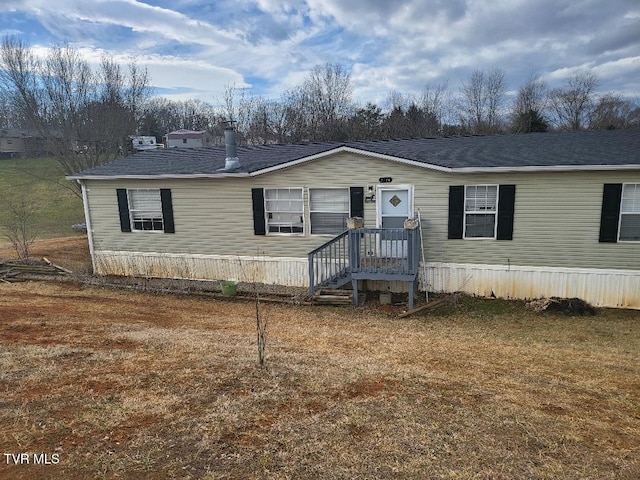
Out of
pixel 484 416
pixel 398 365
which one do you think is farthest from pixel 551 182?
pixel 484 416

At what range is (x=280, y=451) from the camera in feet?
14.0

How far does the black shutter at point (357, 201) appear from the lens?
11430 mm

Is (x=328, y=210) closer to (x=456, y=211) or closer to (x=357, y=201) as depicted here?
(x=357, y=201)

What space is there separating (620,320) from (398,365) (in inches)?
242

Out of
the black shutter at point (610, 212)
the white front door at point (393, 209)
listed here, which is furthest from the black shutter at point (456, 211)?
the black shutter at point (610, 212)

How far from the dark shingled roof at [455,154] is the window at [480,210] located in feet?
2.28

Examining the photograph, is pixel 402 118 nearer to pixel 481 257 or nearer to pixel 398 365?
pixel 481 257

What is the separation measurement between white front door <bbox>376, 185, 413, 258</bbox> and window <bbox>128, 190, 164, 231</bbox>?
679 cm

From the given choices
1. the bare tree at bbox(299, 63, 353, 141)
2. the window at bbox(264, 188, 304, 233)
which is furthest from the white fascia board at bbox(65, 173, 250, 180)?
the bare tree at bbox(299, 63, 353, 141)

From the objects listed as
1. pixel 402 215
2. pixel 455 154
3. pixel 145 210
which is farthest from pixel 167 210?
pixel 455 154

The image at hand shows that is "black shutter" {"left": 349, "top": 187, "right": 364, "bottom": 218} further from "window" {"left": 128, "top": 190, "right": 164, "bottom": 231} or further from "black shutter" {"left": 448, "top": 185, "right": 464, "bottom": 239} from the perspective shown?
"window" {"left": 128, "top": 190, "right": 164, "bottom": 231}

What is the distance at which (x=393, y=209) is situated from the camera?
1141 centimetres

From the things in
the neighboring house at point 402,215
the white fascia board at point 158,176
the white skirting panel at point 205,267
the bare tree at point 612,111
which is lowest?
the white skirting panel at point 205,267

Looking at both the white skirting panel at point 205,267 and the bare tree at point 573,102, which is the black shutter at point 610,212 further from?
the bare tree at point 573,102
